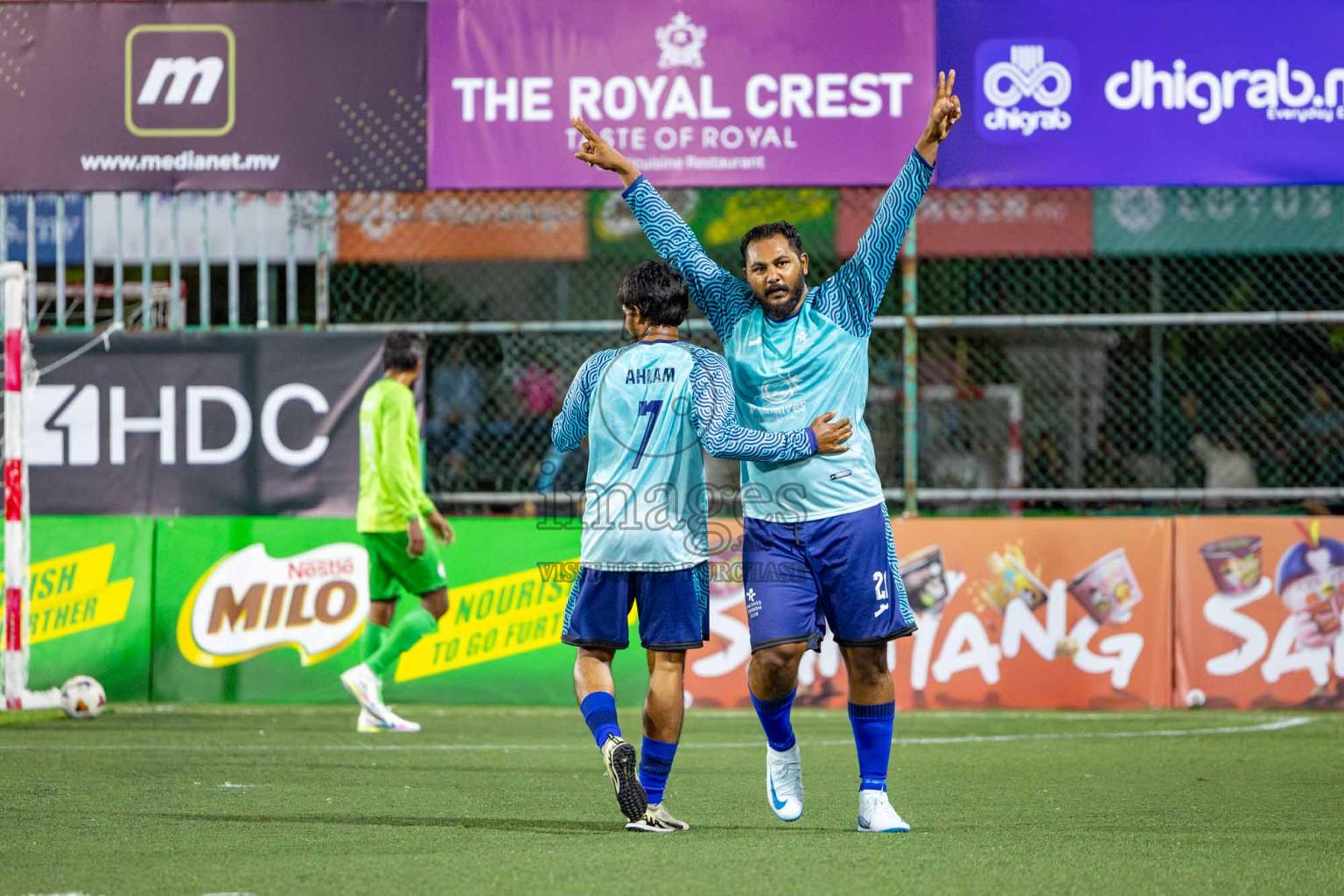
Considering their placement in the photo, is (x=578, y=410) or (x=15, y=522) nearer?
(x=578, y=410)

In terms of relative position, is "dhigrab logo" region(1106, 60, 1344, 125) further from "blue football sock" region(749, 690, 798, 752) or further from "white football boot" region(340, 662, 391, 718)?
"blue football sock" region(749, 690, 798, 752)

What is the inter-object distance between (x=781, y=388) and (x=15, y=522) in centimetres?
572

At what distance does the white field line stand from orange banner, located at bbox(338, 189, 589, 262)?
4.51 m

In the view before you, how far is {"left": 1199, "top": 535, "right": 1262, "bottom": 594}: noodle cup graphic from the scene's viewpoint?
10.6m

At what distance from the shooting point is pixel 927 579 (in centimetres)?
1079

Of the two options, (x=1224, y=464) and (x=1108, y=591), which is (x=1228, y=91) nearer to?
(x=1108, y=591)

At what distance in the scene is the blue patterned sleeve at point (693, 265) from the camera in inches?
242

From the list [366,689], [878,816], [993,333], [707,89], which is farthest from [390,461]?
[993,333]

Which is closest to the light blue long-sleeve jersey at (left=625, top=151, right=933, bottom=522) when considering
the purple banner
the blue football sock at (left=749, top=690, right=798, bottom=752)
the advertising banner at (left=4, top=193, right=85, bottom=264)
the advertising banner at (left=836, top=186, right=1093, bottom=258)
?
the blue football sock at (left=749, top=690, right=798, bottom=752)

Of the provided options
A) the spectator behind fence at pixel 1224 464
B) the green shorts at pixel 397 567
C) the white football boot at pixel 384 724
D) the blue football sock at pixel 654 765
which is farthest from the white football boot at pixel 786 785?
the spectator behind fence at pixel 1224 464

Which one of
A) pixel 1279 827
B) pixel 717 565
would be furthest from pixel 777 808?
pixel 717 565

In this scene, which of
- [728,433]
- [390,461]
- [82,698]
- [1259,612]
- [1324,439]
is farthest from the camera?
[1324,439]

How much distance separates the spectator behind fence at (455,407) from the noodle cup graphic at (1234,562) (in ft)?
15.6

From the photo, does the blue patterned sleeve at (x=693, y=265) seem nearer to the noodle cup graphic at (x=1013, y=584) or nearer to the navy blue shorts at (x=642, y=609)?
the navy blue shorts at (x=642, y=609)
